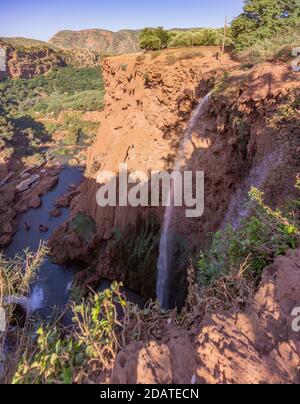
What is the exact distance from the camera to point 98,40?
120m

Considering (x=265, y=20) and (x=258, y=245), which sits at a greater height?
(x=265, y=20)

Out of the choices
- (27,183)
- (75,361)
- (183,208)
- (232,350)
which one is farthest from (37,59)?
(232,350)

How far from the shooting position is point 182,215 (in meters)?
9.56

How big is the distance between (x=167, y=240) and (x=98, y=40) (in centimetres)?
13001

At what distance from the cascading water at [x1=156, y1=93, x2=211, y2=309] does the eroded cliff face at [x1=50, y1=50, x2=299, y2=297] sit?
350mm

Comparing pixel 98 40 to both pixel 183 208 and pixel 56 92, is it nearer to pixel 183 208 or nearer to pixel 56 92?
pixel 56 92

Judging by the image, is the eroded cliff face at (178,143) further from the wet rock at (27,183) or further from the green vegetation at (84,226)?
the wet rock at (27,183)

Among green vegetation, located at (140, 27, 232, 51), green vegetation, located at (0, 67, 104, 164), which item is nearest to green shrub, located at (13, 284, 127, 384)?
green vegetation, located at (140, 27, 232, 51)

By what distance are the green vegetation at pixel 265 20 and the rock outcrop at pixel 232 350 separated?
1103 centimetres

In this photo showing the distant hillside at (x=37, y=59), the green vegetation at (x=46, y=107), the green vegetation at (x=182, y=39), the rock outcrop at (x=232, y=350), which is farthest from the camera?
the distant hillside at (x=37, y=59)

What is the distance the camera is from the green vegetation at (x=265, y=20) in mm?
11178

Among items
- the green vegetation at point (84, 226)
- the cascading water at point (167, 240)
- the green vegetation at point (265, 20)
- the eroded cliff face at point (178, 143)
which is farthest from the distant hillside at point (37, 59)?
the cascading water at point (167, 240)

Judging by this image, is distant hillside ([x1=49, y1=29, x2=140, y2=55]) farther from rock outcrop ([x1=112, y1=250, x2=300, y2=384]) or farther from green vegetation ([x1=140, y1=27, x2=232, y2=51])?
rock outcrop ([x1=112, y1=250, x2=300, y2=384])

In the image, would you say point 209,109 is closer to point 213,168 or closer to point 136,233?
point 213,168
